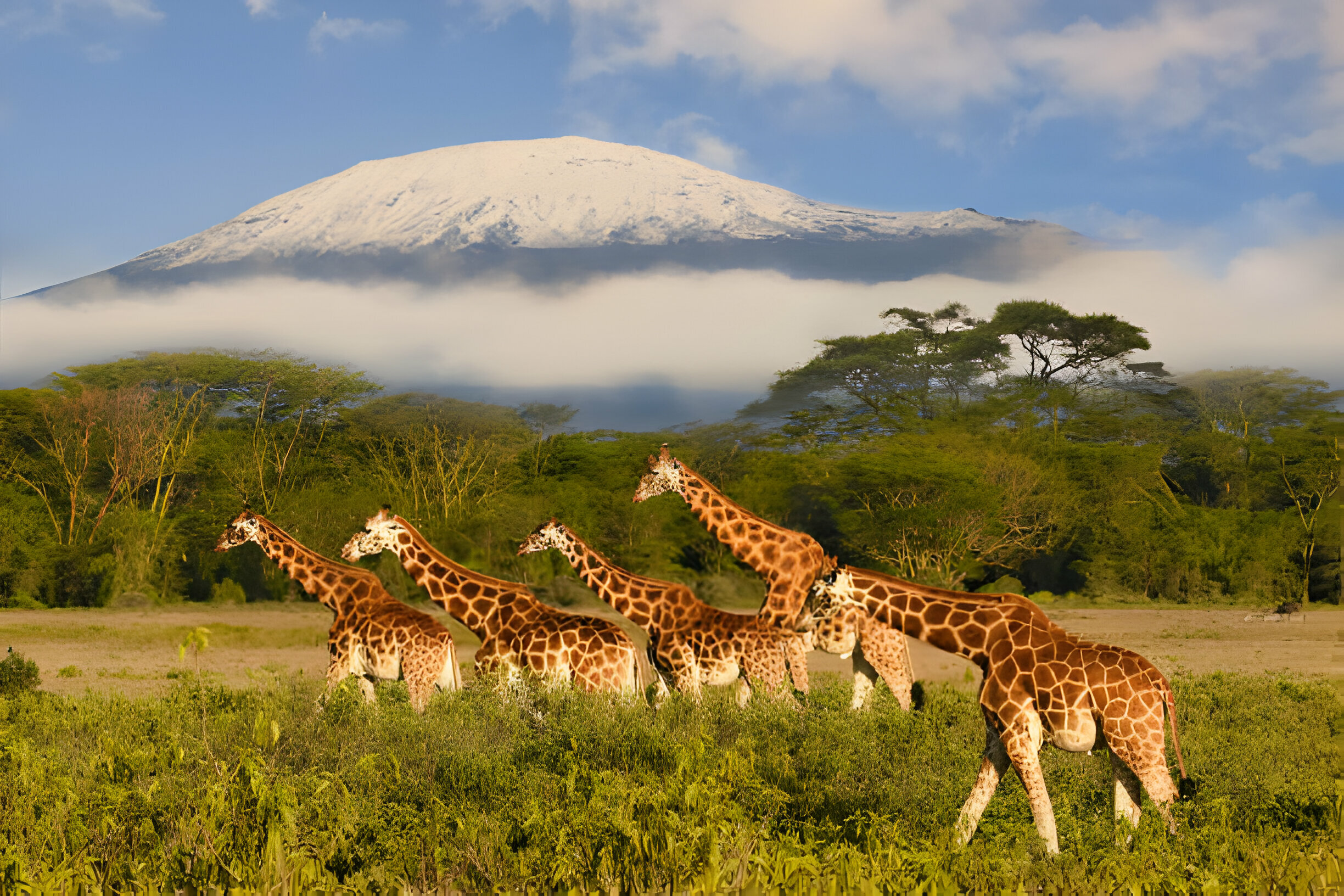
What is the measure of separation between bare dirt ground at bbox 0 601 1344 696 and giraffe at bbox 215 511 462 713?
4.26 m

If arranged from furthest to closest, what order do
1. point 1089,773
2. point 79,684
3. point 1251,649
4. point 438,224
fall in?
point 438,224 < point 1251,649 < point 79,684 < point 1089,773

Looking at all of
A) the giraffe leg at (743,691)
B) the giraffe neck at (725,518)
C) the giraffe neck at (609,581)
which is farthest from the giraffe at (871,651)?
the giraffe neck at (609,581)

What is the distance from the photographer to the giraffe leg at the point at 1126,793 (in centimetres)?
654

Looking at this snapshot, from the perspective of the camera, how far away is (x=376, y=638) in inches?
410

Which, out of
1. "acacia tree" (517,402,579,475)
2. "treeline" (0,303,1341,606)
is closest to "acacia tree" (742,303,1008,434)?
"treeline" (0,303,1341,606)

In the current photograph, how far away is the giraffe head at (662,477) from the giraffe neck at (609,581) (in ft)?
4.96

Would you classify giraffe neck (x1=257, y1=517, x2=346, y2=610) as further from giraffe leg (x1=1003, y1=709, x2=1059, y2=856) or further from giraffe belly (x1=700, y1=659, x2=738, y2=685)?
giraffe leg (x1=1003, y1=709, x2=1059, y2=856)

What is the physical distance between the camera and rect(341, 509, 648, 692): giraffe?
1027cm

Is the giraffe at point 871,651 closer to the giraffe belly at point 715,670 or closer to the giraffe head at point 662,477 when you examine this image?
the giraffe belly at point 715,670

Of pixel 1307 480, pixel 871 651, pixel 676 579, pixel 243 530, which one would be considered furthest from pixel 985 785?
pixel 1307 480

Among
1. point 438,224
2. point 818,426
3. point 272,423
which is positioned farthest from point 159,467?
point 438,224

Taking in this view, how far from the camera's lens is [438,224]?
109 m

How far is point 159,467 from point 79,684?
22.9 metres

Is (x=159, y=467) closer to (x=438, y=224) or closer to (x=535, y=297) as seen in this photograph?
(x=535, y=297)
